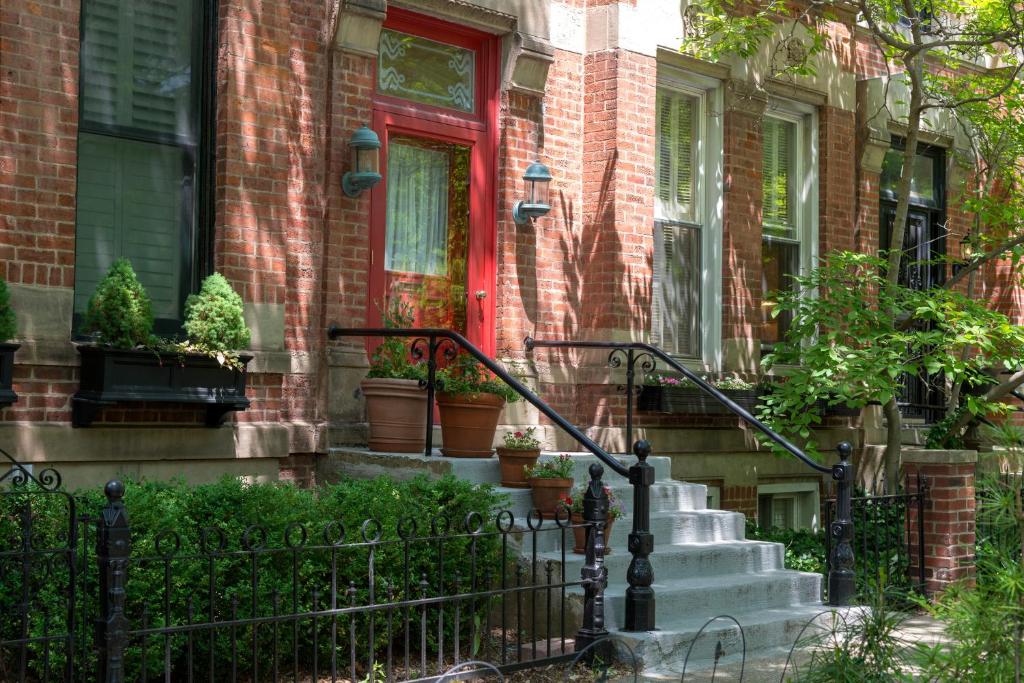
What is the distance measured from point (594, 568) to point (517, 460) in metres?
1.63

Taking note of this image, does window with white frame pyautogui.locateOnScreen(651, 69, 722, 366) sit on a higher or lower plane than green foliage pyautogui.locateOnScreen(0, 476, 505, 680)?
higher

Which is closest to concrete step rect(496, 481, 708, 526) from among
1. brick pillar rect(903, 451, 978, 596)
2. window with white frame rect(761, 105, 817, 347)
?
brick pillar rect(903, 451, 978, 596)

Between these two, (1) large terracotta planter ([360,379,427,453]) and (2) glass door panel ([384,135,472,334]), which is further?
(2) glass door panel ([384,135,472,334])

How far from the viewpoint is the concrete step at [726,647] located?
752cm

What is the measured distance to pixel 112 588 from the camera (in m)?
5.41

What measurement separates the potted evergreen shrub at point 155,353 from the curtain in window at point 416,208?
6.74 feet

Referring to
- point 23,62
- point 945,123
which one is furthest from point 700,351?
point 23,62

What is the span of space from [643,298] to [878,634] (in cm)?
679

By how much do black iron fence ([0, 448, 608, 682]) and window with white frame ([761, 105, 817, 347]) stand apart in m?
6.11

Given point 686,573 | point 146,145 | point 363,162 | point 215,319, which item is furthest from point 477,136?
point 686,573

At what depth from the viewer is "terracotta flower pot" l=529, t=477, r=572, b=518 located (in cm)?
870

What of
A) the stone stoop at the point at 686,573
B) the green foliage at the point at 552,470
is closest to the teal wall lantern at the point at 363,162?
the stone stoop at the point at 686,573

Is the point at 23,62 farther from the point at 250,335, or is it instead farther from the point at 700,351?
the point at 700,351

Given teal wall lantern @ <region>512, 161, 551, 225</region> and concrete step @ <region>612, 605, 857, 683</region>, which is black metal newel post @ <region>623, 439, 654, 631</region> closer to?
concrete step @ <region>612, 605, 857, 683</region>
